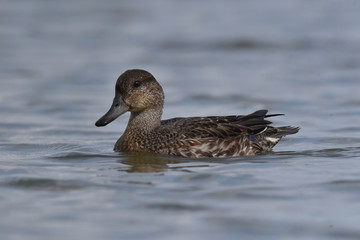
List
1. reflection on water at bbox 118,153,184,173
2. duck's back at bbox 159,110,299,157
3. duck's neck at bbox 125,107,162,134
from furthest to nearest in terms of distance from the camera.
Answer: duck's neck at bbox 125,107,162,134
duck's back at bbox 159,110,299,157
reflection on water at bbox 118,153,184,173

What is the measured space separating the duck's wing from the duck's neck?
20 cm

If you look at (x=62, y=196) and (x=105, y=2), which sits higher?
(x=105, y=2)

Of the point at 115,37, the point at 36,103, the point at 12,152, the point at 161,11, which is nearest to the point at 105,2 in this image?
the point at 161,11

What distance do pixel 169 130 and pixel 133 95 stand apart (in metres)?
0.69

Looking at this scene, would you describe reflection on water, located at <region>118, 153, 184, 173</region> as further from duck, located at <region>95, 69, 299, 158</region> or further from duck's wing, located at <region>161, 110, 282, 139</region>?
duck's wing, located at <region>161, 110, 282, 139</region>

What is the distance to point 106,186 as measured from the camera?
9.85m

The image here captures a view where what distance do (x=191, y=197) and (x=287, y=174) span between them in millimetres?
1651

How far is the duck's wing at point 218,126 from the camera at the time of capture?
467 inches

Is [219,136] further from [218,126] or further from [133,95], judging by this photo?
[133,95]

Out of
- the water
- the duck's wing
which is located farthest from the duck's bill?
the duck's wing

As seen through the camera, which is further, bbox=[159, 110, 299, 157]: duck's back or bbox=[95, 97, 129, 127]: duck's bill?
bbox=[95, 97, 129, 127]: duck's bill

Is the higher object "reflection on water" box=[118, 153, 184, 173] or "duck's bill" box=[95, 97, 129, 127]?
"duck's bill" box=[95, 97, 129, 127]

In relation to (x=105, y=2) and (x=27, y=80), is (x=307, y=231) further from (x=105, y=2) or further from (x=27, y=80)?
(x=105, y=2)

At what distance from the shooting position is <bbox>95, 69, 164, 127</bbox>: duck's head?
39.0 ft
